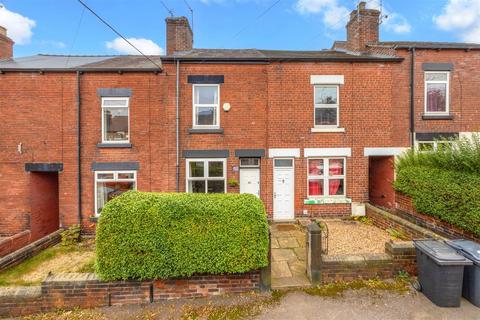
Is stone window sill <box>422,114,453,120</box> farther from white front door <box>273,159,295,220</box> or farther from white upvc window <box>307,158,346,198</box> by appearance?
white front door <box>273,159,295,220</box>

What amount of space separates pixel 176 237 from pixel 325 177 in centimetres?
705

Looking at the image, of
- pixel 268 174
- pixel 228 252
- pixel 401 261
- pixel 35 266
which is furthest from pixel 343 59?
pixel 35 266

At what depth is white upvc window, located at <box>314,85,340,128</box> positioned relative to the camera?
9.68 meters

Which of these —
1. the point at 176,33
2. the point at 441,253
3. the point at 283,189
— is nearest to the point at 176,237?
the point at 441,253

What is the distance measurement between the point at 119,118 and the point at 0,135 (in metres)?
4.34

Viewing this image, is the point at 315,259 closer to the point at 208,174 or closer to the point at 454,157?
the point at 454,157

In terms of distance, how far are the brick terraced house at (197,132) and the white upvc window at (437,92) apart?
77.9 inches

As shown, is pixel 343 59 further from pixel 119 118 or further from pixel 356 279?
pixel 119 118

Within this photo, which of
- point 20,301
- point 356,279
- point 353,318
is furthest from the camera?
point 356,279

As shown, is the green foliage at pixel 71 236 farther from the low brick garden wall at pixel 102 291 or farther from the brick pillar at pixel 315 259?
the brick pillar at pixel 315 259

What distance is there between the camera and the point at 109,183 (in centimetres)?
941

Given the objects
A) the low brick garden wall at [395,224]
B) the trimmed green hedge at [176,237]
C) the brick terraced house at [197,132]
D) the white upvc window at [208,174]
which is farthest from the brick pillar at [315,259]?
the white upvc window at [208,174]

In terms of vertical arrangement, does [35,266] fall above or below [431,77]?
below

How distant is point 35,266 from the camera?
6.48m
